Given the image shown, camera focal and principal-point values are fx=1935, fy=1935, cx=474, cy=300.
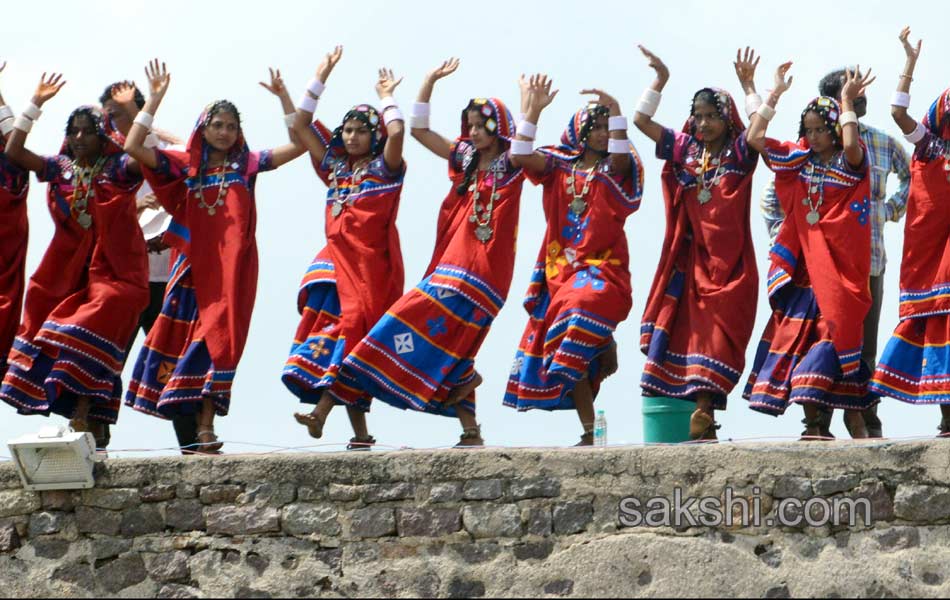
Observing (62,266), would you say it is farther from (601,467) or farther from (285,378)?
(601,467)

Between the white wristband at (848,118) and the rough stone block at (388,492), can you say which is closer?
the rough stone block at (388,492)

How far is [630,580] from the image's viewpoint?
8.05 metres

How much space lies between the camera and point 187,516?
8586 millimetres

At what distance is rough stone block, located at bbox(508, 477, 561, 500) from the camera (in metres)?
8.30

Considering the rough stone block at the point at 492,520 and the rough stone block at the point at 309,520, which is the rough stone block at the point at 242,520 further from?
the rough stone block at the point at 492,520

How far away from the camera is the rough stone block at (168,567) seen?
850 centimetres

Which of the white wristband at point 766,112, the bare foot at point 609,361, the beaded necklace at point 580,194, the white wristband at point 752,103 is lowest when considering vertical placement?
the bare foot at point 609,361

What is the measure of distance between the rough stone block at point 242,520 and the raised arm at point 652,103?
2.57 meters

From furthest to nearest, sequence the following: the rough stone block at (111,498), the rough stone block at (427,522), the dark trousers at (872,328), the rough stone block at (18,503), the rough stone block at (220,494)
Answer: the dark trousers at (872,328) → the rough stone block at (18,503) → the rough stone block at (111,498) → the rough stone block at (220,494) → the rough stone block at (427,522)

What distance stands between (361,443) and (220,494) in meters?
0.73

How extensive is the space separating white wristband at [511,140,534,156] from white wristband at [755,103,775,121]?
1.08 meters

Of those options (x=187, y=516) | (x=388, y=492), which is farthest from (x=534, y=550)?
(x=187, y=516)

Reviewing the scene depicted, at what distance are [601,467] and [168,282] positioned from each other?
2.59 meters

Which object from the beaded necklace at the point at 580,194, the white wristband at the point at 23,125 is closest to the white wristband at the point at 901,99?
the beaded necklace at the point at 580,194
